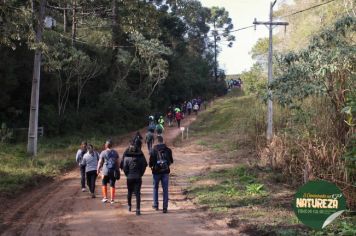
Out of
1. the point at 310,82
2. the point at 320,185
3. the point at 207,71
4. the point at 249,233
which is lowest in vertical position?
the point at 249,233

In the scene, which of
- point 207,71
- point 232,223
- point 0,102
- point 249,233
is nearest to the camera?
point 249,233

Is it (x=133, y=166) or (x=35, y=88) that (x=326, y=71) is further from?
(x=35, y=88)

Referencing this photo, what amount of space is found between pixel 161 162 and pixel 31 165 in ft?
30.1

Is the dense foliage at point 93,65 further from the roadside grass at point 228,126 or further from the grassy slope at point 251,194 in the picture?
the grassy slope at point 251,194

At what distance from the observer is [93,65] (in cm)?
3450

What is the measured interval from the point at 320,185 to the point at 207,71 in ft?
245

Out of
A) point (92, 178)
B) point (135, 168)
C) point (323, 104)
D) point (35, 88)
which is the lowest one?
point (92, 178)

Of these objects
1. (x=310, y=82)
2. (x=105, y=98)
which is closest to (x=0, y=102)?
(x=105, y=98)

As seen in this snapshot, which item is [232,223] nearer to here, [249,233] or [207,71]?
[249,233]

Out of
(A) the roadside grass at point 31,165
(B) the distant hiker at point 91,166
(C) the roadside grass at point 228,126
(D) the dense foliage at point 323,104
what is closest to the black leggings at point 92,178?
(B) the distant hiker at point 91,166

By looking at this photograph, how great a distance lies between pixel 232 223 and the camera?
9.94 m

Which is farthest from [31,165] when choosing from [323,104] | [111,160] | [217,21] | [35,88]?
[217,21]

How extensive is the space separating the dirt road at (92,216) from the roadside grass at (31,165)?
0.72m

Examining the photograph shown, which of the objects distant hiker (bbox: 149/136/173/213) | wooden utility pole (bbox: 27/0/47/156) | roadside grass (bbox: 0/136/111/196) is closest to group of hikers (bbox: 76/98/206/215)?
distant hiker (bbox: 149/136/173/213)
